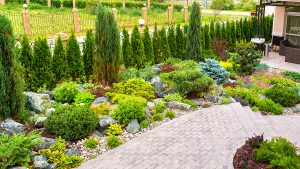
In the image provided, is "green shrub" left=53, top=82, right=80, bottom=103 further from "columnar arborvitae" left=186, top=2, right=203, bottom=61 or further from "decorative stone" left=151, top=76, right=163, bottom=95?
"columnar arborvitae" left=186, top=2, right=203, bottom=61

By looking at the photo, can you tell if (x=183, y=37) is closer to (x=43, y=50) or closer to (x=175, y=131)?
(x=43, y=50)

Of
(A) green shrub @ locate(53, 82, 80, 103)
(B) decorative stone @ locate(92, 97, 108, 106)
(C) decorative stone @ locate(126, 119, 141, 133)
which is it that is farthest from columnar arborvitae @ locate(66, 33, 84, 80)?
(C) decorative stone @ locate(126, 119, 141, 133)

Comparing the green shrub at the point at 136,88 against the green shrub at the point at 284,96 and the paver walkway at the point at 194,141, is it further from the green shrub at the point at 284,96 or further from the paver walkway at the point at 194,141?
the green shrub at the point at 284,96

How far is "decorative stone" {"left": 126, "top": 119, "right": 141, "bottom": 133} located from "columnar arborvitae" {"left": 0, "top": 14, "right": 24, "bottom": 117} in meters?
2.53

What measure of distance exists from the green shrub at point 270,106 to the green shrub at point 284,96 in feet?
1.06

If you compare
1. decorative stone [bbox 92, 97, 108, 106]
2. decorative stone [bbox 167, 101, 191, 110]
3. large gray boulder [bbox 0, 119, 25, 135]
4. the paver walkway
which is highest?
decorative stone [bbox 92, 97, 108, 106]

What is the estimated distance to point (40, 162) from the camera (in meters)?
6.54

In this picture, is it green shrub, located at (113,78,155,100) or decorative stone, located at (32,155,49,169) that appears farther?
green shrub, located at (113,78,155,100)

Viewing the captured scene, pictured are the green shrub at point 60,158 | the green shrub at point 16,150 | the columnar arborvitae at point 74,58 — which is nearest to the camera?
the green shrub at point 16,150

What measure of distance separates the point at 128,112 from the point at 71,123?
56.2 inches

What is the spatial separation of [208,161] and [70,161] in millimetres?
2654

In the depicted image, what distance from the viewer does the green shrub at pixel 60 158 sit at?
6656 mm

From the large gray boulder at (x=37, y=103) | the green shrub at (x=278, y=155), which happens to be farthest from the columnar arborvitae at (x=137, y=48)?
the green shrub at (x=278, y=155)

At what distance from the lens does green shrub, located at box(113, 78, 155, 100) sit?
967 centimetres
